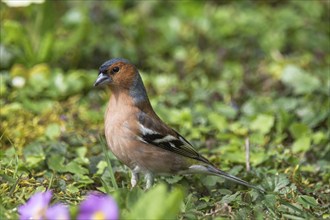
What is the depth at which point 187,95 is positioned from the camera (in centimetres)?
696

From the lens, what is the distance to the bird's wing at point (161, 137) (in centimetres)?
475

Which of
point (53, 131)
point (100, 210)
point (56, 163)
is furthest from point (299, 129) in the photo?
point (100, 210)

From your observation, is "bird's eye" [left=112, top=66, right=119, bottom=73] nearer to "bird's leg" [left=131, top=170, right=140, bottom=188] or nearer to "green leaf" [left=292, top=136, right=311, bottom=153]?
"bird's leg" [left=131, top=170, right=140, bottom=188]

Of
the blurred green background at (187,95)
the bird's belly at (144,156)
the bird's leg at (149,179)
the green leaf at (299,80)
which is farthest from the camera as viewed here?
the green leaf at (299,80)

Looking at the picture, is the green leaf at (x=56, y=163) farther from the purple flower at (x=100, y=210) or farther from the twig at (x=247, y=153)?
the purple flower at (x=100, y=210)

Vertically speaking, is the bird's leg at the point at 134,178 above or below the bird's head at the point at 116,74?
below

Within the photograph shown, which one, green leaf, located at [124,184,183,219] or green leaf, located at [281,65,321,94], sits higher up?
green leaf, located at [124,184,183,219]

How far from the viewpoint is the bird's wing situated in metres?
4.75

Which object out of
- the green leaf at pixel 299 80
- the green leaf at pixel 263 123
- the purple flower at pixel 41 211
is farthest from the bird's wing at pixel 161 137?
the green leaf at pixel 299 80

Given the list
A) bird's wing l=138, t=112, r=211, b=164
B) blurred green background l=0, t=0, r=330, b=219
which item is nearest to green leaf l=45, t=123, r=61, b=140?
blurred green background l=0, t=0, r=330, b=219

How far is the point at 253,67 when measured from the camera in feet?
25.6

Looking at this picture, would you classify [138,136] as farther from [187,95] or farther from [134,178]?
[187,95]

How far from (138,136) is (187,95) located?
2.32 m

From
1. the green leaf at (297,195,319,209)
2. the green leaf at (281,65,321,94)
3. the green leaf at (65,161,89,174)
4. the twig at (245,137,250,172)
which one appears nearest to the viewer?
the green leaf at (297,195,319,209)
